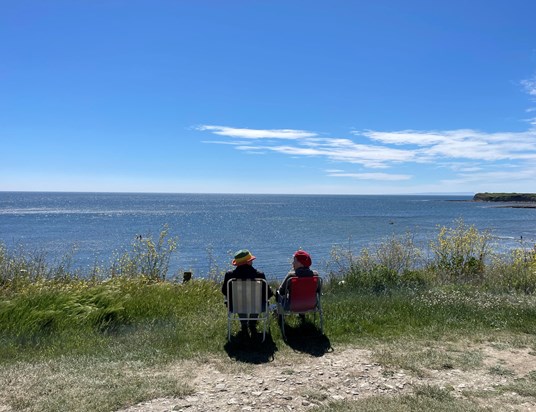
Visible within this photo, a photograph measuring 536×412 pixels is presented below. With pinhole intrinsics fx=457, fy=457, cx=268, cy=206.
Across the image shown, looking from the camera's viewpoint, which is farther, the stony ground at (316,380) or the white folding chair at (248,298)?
the white folding chair at (248,298)

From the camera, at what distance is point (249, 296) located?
22.1 feet

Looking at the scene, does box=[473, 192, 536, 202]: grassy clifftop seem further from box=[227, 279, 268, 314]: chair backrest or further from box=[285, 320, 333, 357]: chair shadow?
box=[227, 279, 268, 314]: chair backrest

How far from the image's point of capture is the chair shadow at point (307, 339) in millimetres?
6234

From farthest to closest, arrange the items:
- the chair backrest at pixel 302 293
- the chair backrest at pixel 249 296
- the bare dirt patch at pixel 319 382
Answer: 1. the chair backrest at pixel 302 293
2. the chair backrest at pixel 249 296
3. the bare dirt patch at pixel 319 382

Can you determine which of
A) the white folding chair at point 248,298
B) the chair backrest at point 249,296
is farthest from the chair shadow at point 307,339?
the chair backrest at point 249,296

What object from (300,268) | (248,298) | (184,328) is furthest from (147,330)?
(300,268)

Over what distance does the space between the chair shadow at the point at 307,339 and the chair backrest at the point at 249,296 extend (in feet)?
2.05

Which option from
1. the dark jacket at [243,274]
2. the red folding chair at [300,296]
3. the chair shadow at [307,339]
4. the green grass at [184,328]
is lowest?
the chair shadow at [307,339]

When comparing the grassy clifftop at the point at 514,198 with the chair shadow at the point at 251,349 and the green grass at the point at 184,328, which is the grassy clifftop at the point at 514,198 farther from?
the chair shadow at the point at 251,349

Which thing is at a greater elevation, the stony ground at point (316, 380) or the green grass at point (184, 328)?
the green grass at point (184, 328)

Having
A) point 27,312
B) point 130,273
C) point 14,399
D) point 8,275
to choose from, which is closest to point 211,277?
point 130,273

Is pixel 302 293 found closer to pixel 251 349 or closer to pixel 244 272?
pixel 244 272

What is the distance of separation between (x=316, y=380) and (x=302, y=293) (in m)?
1.85

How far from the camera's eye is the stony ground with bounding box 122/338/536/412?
4.53 m
